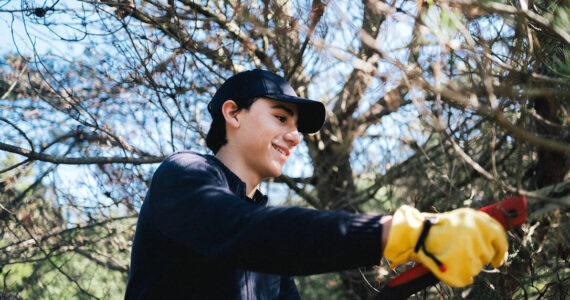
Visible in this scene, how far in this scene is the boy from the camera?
1291 millimetres

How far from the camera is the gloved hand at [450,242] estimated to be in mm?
1263

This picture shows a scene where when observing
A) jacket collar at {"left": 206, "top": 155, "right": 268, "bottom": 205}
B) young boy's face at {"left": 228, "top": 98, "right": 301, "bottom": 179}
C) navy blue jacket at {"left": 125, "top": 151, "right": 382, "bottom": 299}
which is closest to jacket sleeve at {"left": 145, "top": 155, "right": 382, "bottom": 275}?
navy blue jacket at {"left": 125, "top": 151, "right": 382, "bottom": 299}

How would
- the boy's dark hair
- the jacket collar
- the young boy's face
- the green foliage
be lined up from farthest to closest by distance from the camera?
the green foliage, the boy's dark hair, the young boy's face, the jacket collar

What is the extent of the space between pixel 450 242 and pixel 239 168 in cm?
101

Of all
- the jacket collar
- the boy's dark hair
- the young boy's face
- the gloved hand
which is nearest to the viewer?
the gloved hand

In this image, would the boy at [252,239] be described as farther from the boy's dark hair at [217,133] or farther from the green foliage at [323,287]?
the green foliage at [323,287]

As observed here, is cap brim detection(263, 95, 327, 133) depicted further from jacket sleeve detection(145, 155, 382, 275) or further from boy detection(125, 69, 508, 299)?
jacket sleeve detection(145, 155, 382, 275)

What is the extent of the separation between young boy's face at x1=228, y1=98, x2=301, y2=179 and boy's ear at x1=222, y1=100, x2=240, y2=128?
0.03 m

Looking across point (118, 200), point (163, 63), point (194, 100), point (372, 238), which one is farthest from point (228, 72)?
point (372, 238)

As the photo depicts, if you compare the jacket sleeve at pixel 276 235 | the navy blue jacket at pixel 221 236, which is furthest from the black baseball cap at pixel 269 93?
the jacket sleeve at pixel 276 235

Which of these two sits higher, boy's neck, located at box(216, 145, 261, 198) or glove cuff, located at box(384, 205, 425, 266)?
boy's neck, located at box(216, 145, 261, 198)

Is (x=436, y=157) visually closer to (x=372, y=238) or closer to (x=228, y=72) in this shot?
(x=228, y=72)

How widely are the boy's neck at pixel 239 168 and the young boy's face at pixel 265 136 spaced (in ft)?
0.07

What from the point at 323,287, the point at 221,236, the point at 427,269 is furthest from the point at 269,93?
the point at 323,287
